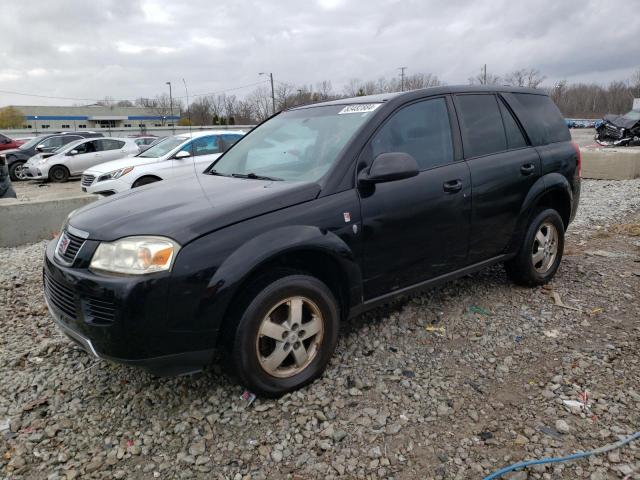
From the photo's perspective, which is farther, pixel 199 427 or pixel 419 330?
pixel 419 330

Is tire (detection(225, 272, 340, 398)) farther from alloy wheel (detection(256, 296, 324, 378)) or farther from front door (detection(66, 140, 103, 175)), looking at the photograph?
front door (detection(66, 140, 103, 175))

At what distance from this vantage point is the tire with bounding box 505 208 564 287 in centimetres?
426

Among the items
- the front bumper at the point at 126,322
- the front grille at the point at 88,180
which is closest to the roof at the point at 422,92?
the front bumper at the point at 126,322

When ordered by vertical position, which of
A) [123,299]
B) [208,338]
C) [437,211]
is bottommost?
[208,338]

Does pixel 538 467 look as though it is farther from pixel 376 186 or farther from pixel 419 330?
pixel 376 186

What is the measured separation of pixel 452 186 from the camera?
3516mm

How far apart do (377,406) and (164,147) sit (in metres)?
9.36

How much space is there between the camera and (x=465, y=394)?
115 inches

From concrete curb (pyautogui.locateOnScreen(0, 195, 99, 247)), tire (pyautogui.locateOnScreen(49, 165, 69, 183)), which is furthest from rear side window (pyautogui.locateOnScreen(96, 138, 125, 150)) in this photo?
concrete curb (pyautogui.locateOnScreen(0, 195, 99, 247))

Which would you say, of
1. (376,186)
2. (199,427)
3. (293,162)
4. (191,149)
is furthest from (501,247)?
(191,149)

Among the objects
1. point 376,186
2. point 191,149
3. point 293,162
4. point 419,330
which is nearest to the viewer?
point 376,186

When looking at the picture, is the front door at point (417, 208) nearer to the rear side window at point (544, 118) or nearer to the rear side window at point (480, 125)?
the rear side window at point (480, 125)

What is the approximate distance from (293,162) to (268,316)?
1.18 metres

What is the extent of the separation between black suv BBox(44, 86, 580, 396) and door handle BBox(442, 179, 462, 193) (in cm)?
2
